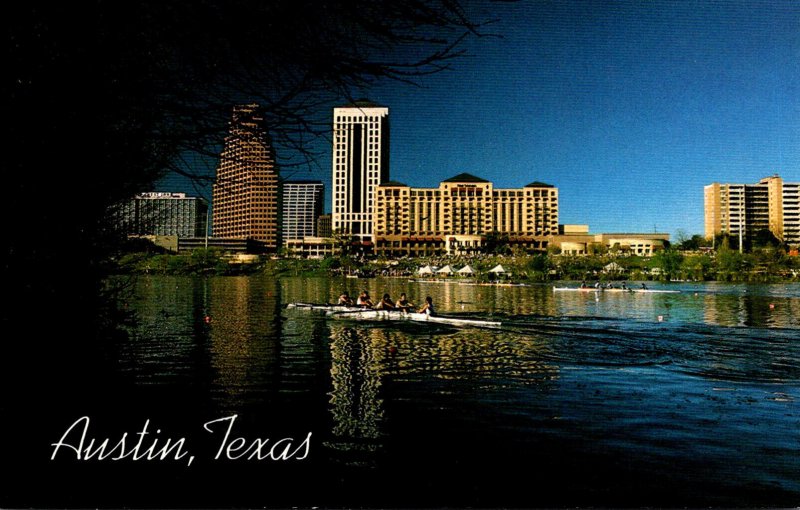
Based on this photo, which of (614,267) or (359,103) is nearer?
(359,103)

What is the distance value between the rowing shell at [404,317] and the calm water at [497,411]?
2.67 m

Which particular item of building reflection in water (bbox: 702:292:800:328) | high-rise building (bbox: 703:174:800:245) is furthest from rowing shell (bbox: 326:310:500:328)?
high-rise building (bbox: 703:174:800:245)

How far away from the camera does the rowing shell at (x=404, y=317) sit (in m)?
A: 27.2

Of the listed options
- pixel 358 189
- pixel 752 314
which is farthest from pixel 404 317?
pixel 358 189

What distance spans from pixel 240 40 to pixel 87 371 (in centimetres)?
346

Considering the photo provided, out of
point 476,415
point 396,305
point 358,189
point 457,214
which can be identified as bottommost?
point 476,415

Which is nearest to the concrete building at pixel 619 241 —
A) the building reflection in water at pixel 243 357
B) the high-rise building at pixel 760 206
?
the high-rise building at pixel 760 206

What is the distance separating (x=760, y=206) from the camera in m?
114

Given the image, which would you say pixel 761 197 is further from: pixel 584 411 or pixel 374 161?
pixel 584 411

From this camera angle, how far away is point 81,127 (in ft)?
12.6

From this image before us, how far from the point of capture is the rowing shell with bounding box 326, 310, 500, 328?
89.3ft

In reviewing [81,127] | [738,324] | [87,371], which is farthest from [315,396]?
[738,324]

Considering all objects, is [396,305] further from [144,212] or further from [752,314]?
[752,314]

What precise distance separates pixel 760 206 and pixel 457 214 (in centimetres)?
9524
